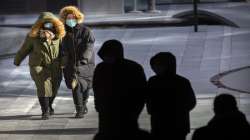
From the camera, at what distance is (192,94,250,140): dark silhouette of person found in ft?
20.8

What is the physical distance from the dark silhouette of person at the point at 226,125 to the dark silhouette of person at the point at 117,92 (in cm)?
120

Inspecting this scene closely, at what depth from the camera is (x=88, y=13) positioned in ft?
93.9

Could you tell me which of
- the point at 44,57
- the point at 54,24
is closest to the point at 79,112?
the point at 44,57

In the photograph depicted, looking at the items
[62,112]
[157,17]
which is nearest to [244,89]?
[62,112]

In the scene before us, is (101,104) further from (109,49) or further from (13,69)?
(13,69)

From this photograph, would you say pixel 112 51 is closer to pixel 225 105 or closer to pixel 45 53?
pixel 225 105

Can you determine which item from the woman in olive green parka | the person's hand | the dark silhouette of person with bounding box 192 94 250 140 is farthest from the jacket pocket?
the dark silhouette of person with bounding box 192 94 250 140

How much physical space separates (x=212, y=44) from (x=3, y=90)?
251 inches

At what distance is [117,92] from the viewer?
795 centimetres

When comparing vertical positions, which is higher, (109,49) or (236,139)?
(109,49)

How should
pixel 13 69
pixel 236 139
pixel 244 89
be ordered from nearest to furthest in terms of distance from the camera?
pixel 236 139 < pixel 244 89 < pixel 13 69

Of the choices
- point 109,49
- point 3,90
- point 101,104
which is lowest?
point 3,90

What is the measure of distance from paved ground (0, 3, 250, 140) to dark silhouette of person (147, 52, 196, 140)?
3.46 metres

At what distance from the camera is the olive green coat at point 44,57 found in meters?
12.0
